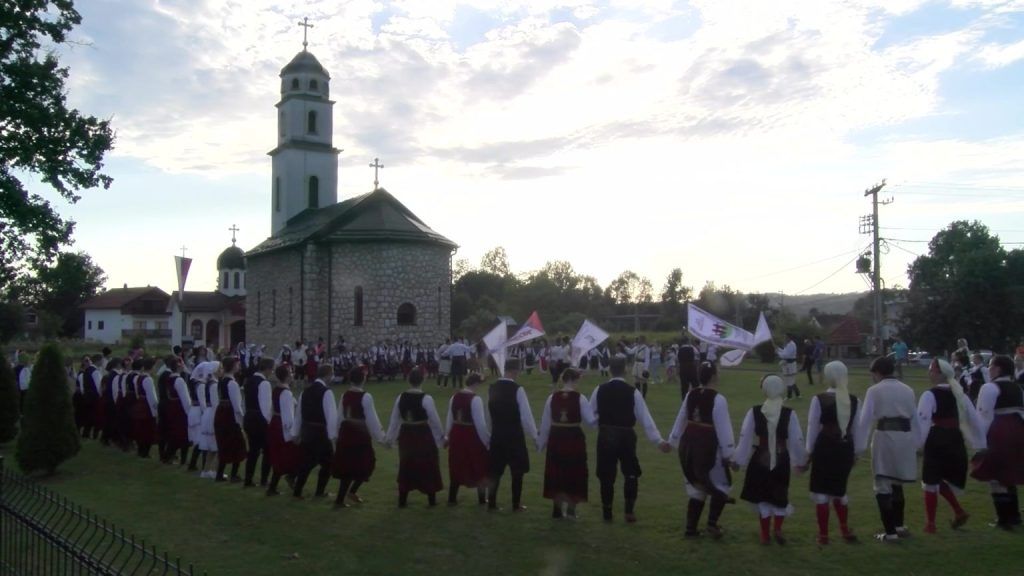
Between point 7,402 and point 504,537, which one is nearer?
point 504,537

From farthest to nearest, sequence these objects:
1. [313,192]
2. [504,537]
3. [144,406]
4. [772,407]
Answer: [313,192] → [144,406] → [504,537] → [772,407]

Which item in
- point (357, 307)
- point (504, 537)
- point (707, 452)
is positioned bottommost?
point (504, 537)

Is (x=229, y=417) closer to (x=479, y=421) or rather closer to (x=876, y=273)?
(x=479, y=421)

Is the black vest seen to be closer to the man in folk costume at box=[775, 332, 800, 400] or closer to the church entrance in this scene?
the man in folk costume at box=[775, 332, 800, 400]

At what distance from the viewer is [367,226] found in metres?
38.8

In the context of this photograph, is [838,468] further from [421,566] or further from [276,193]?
[276,193]

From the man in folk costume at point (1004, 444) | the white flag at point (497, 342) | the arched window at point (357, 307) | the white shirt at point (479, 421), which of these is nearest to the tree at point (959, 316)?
the arched window at point (357, 307)

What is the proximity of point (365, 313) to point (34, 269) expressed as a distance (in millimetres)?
18606

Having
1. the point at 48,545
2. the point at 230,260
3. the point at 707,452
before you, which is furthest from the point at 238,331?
the point at 707,452

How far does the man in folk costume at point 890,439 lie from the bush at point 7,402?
16.4 meters

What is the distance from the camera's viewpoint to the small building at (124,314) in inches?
3474

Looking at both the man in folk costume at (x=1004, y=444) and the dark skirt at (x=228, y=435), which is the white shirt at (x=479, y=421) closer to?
the dark skirt at (x=228, y=435)

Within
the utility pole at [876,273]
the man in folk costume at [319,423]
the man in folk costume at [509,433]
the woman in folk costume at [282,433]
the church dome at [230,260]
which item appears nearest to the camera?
the man in folk costume at [509,433]

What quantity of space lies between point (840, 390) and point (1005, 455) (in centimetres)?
239
